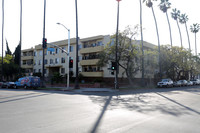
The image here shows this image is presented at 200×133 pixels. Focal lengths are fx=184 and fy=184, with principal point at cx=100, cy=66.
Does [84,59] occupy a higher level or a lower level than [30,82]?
higher

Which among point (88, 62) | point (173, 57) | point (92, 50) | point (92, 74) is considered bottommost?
point (92, 74)

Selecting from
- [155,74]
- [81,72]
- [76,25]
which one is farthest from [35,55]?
[155,74]

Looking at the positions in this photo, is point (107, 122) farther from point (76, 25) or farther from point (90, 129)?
point (76, 25)

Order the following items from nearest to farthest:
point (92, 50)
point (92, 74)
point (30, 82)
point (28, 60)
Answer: point (30, 82), point (92, 74), point (92, 50), point (28, 60)

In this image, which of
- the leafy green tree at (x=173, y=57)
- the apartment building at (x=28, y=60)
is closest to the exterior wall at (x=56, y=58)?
the apartment building at (x=28, y=60)

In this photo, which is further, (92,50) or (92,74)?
(92,50)

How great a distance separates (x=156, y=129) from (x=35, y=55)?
53.1m

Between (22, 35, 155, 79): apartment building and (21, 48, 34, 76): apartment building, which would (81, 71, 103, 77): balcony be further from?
(21, 48, 34, 76): apartment building

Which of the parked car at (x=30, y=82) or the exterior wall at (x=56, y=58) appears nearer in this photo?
the parked car at (x=30, y=82)

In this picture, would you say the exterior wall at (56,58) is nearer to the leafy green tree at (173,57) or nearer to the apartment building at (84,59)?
the apartment building at (84,59)

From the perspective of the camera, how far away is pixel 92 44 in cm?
4103

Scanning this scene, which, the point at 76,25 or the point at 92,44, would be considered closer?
the point at 76,25

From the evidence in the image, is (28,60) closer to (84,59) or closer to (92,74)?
(84,59)

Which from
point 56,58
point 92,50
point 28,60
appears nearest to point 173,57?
point 92,50
